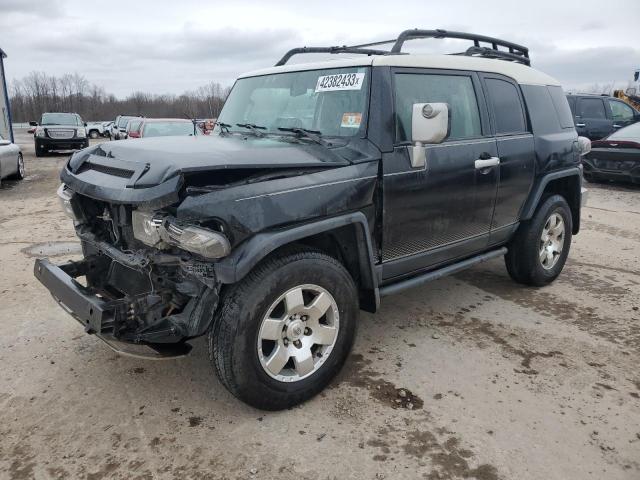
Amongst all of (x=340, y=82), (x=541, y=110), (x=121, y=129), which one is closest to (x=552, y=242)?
(x=541, y=110)

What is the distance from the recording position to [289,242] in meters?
2.87

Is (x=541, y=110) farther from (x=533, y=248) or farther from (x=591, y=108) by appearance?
(x=591, y=108)

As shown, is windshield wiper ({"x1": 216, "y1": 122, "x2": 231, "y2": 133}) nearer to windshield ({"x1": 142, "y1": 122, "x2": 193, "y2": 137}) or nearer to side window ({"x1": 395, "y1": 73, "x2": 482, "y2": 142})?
side window ({"x1": 395, "y1": 73, "x2": 482, "y2": 142})

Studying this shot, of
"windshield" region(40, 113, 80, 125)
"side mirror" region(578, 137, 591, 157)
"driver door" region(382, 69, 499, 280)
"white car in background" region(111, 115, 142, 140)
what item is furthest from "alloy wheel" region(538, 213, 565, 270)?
"windshield" region(40, 113, 80, 125)

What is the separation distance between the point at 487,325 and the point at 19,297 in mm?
4194

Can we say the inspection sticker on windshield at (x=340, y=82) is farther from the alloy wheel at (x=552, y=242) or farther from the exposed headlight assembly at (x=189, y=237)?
the alloy wheel at (x=552, y=242)

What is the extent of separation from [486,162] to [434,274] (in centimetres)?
97

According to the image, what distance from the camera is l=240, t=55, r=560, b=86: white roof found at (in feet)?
11.4

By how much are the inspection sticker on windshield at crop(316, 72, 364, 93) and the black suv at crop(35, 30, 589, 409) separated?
0.01 metres

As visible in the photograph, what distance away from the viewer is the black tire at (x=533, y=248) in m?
4.81

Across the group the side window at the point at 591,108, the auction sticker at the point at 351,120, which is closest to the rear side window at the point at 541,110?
the auction sticker at the point at 351,120

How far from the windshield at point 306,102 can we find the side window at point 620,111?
13.6m

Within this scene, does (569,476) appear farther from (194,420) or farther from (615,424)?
(194,420)

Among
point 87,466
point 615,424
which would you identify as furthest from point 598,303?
point 87,466
